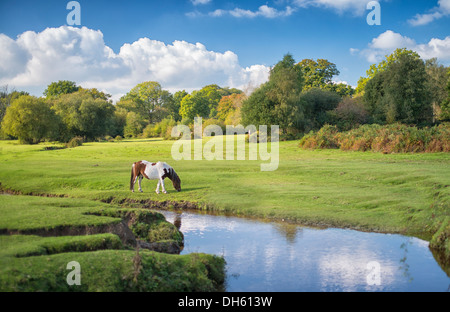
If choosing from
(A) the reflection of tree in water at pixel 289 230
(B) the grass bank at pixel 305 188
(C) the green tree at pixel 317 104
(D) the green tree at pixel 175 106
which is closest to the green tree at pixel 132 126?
(D) the green tree at pixel 175 106

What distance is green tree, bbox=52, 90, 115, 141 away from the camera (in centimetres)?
6306

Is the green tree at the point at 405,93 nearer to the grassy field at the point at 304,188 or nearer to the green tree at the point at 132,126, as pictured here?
the grassy field at the point at 304,188

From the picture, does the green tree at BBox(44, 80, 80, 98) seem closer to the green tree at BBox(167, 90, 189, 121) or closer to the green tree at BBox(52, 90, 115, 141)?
the green tree at BBox(167, 90, 189, 121)

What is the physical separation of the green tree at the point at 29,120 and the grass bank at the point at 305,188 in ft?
77.4

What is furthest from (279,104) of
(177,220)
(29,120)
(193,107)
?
(193,107)

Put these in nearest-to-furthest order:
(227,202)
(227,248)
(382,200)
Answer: (227,248), (382,200), (227,202)

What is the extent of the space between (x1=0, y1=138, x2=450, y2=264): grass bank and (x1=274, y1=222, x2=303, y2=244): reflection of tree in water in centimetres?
61

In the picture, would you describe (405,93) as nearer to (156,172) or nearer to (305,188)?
(305,188)

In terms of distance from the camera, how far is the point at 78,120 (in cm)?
6312

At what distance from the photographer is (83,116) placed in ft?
208

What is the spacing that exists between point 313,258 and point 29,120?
49835mm
